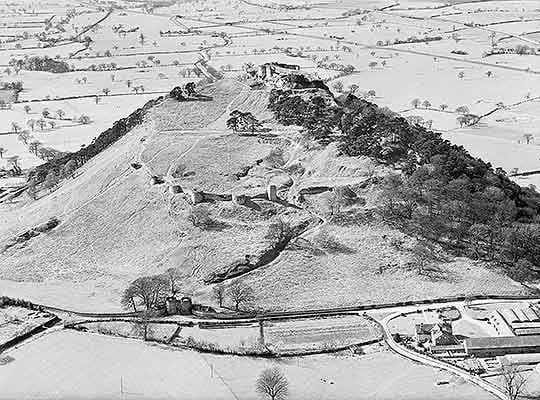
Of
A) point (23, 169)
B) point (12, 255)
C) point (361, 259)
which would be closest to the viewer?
point (361, 259)

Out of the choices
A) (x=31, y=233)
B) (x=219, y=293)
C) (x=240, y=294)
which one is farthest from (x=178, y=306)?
(x=31, y=233)

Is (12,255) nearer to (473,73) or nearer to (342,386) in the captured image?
(342,386)

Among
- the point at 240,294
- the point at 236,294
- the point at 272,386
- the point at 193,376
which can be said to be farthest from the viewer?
the point at 240,294

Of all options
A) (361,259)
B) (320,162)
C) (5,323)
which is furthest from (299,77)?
(5,323)

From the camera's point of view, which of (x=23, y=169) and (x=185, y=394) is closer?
(x=185, y=394)

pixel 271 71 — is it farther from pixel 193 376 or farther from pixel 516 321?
pixel 193 376

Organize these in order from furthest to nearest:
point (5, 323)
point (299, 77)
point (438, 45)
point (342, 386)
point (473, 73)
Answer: point (438, 45)
point (473, 73)
point (299, 77)
point (5, 323)
point (342, 386)

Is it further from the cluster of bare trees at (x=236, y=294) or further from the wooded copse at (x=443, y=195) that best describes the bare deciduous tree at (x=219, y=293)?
the wooded copse at (x=443, y=195)

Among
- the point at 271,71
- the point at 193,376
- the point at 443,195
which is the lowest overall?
the point at 193,376
